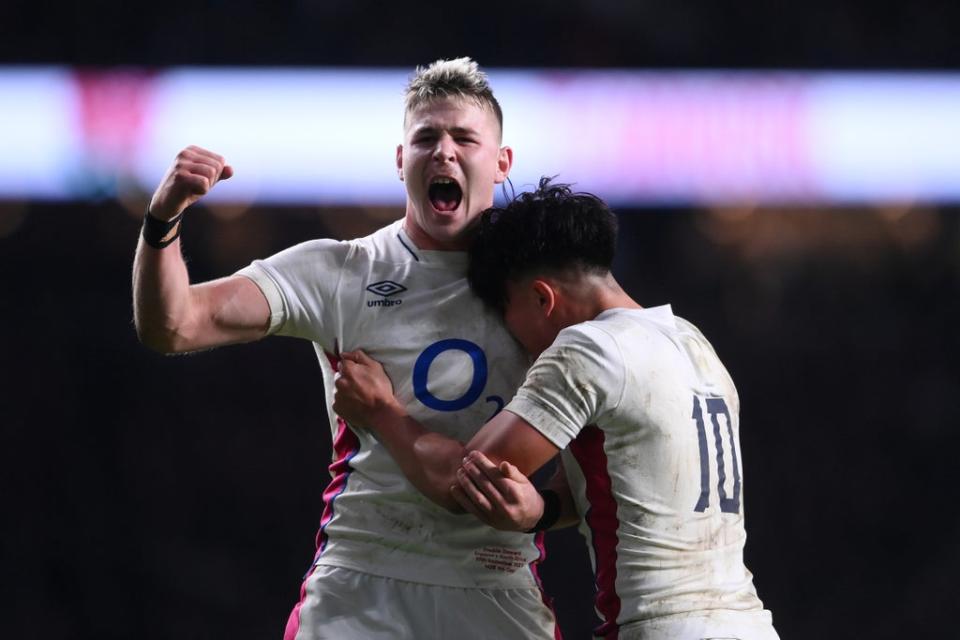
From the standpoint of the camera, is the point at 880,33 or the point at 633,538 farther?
the point at 880,33

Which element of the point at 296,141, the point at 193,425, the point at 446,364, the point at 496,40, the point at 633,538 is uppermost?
the point at 496,40

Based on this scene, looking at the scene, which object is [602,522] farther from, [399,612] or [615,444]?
[399,612]

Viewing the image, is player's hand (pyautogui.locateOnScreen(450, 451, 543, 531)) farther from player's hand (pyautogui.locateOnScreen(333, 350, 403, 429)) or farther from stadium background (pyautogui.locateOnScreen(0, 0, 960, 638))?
stadium background (pyautogui.locateOnScreen(0, 0, 960, 638))

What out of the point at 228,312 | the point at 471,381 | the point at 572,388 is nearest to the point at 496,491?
the point at 572,388

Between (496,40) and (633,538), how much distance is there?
4882mm

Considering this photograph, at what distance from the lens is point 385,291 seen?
2584 mm

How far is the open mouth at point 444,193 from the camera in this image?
2660 mm

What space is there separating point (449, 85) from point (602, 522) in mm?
1030

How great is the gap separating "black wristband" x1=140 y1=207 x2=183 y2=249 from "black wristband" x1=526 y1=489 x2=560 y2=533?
87 cm

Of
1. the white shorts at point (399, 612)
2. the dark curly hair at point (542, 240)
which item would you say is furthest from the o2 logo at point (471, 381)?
the white shorts at point (399, 612)

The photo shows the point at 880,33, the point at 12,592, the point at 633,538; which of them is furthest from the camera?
the point at 880,33

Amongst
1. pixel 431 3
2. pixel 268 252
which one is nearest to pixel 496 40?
pixel 431 3

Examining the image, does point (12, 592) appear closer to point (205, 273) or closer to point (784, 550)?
point (205, 273)

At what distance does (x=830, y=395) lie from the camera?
6.81 meters
